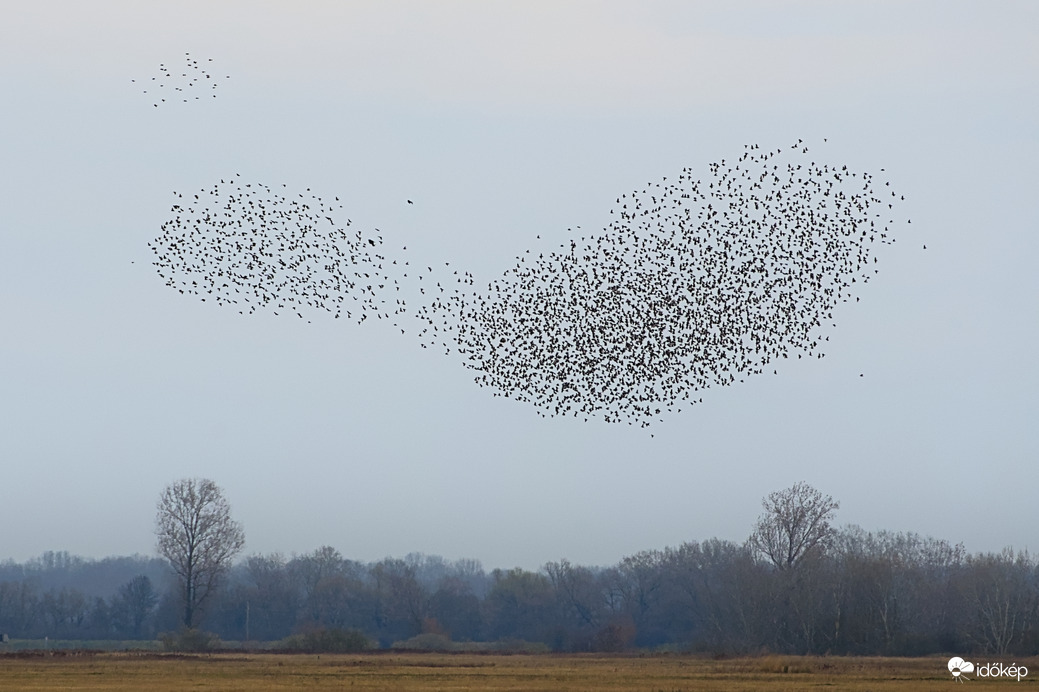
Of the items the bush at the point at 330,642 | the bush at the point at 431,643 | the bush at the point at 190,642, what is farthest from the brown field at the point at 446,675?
the bush at the point at 431,643

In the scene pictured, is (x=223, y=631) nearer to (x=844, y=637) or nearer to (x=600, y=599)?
(x=600, y=599)

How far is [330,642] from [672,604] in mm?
41881

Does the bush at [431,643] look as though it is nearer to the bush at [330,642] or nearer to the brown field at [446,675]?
the bush at [330,642]

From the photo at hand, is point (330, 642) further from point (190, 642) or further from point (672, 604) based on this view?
point (672, 604)

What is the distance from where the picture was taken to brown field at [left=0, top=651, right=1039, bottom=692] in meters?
40.6

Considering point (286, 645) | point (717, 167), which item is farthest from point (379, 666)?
point (717, 167)

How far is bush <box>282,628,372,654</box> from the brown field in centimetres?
1355

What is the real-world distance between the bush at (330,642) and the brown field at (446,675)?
1355cm

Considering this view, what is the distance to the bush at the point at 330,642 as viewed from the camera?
253ft

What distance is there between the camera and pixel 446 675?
4759 cm

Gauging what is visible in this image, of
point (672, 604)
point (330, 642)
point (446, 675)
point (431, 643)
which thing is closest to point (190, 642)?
point (330, 642)

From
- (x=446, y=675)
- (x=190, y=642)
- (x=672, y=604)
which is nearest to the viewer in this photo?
(x=446, y=675)

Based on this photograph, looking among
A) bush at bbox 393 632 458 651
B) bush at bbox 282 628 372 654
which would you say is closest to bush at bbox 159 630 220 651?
bush at bbox 282 628 372 654

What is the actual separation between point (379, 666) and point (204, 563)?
39.0m
